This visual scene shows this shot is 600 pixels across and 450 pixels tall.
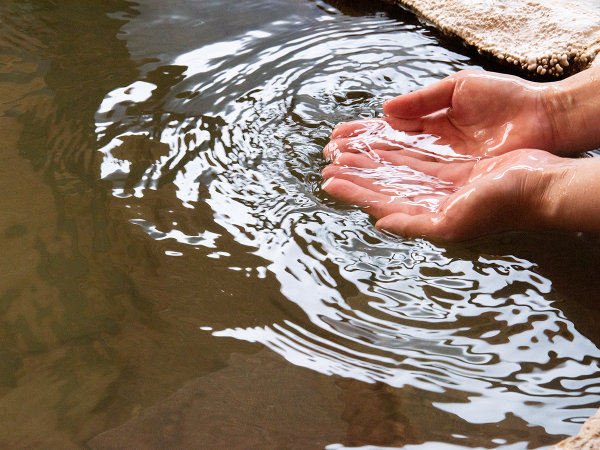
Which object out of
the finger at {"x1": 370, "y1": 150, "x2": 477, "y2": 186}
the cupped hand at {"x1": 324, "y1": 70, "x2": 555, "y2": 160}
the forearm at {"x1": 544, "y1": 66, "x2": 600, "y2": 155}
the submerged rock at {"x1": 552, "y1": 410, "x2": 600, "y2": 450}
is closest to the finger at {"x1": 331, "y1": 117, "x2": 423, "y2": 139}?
the cupped hand at {"x1": 324, "y1": 70, "x2": 555, "y2": 160}

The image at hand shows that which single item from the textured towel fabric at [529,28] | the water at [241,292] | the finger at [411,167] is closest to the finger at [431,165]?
the finger at [411,167]

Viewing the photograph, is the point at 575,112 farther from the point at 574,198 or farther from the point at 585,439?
the point at 585,439

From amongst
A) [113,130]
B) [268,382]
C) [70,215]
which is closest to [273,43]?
[113,130]

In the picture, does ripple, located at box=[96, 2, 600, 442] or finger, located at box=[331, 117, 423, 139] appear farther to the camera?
finger, located at box=[331, 117, 423, 139]

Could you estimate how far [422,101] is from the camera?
183cm

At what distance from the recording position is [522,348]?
47.3 inches

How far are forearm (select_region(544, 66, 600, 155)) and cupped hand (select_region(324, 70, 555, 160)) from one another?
0.02m

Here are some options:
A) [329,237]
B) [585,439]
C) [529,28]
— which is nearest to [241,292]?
[329,237]

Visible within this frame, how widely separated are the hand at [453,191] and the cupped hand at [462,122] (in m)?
0.10

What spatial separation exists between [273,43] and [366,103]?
497mm

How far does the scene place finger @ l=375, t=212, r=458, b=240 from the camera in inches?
57.5

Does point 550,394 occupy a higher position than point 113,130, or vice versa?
point 113,130

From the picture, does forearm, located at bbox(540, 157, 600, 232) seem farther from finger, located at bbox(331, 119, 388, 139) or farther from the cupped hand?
finger, located at bbox(331, 119, 388, 139)

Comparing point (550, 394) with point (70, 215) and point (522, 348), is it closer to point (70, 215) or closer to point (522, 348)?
point (522, 348)
